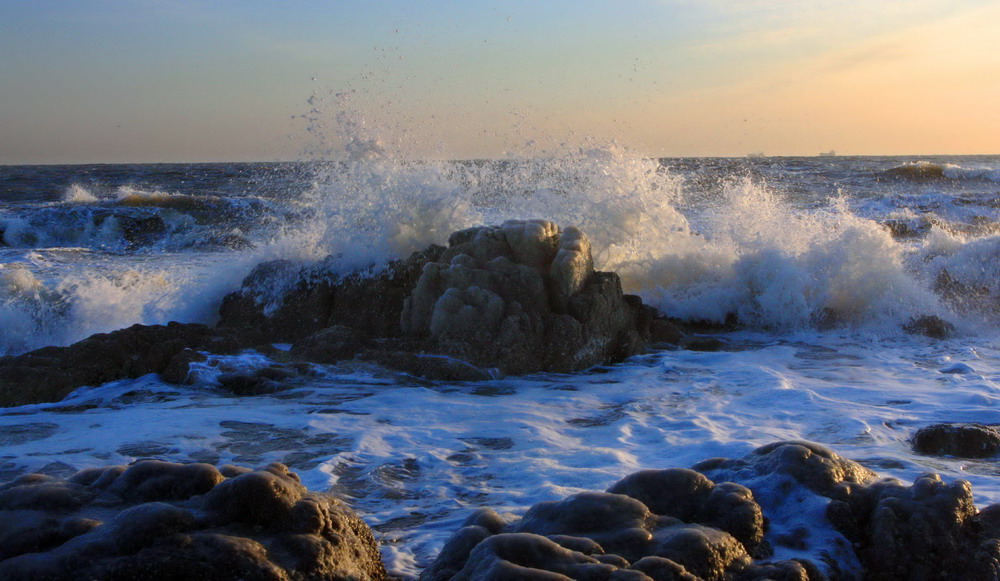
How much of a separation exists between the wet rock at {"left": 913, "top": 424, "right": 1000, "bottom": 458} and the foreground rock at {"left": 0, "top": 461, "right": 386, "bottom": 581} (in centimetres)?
288

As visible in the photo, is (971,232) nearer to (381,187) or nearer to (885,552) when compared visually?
(381,187)

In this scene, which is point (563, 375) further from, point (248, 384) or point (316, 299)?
point (316, 299)

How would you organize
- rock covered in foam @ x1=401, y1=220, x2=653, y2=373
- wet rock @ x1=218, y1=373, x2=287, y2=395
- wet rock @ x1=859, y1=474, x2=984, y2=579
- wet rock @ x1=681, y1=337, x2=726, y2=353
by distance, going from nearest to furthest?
wet rock @ x1=859, y1=474, x2=984, y2=579
wet rock @ x1=218, y1=373, x2=287, y2=395
rock covered in foam @ x1=401, y1=220, x2=653, y2=373
wet rock @ x1=681, y1=337, x2=726, y2=353

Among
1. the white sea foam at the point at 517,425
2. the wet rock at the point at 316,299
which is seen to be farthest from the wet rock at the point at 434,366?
the wet rock at the point at 316,299

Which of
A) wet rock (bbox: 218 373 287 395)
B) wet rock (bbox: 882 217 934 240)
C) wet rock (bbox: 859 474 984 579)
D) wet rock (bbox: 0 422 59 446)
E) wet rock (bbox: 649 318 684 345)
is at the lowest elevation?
wet rock (bbox: 0 422 59 446)

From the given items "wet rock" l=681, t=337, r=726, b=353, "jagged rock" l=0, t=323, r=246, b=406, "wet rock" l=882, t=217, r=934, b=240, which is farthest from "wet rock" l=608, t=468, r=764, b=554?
"wet rock" l=882, t=217, r=934, b=240

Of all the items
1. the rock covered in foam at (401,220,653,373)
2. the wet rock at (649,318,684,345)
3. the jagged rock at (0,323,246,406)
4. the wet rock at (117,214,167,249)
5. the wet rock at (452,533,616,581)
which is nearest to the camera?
the wet rock at (452,533,616,581)

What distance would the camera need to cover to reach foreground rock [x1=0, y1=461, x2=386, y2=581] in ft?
7.45

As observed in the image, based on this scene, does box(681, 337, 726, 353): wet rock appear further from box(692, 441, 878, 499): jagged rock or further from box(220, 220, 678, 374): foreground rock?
box(692, 441, 878, 499): jagged rock

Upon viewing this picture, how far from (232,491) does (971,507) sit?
2.36m

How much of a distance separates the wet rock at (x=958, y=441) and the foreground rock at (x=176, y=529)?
2.88 meters

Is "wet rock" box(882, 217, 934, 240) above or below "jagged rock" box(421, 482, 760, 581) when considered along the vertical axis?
above

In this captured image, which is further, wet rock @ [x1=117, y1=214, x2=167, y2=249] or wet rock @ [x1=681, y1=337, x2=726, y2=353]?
wet rock @ [x1=117, y1=214, x2=167, y2=249]

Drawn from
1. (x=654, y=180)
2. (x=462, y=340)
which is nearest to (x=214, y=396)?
(x=462, y=340)
